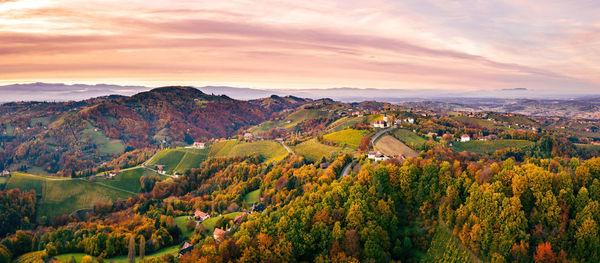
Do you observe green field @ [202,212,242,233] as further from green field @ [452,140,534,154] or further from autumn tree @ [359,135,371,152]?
green field @ [452,140,534,154]

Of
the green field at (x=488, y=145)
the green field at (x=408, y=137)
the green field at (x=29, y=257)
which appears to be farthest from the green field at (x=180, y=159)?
the green field at (x=488, y=145)

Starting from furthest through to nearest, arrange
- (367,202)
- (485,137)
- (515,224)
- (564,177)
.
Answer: (485,137)
(367,202)
(564,177)
(515,224)

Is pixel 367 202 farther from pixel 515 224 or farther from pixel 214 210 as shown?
pixel 214 210

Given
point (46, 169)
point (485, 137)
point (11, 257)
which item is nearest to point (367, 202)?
point (11, 257)

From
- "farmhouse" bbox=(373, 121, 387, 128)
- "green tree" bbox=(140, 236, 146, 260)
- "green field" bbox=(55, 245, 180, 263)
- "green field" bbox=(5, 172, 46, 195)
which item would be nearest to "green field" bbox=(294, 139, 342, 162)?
"farmhouse" bbox=(373, 121, 387, 128)

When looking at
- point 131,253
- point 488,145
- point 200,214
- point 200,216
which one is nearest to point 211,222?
point 200,216

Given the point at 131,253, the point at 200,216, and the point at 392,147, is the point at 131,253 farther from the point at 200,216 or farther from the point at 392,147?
the point at 392,147
